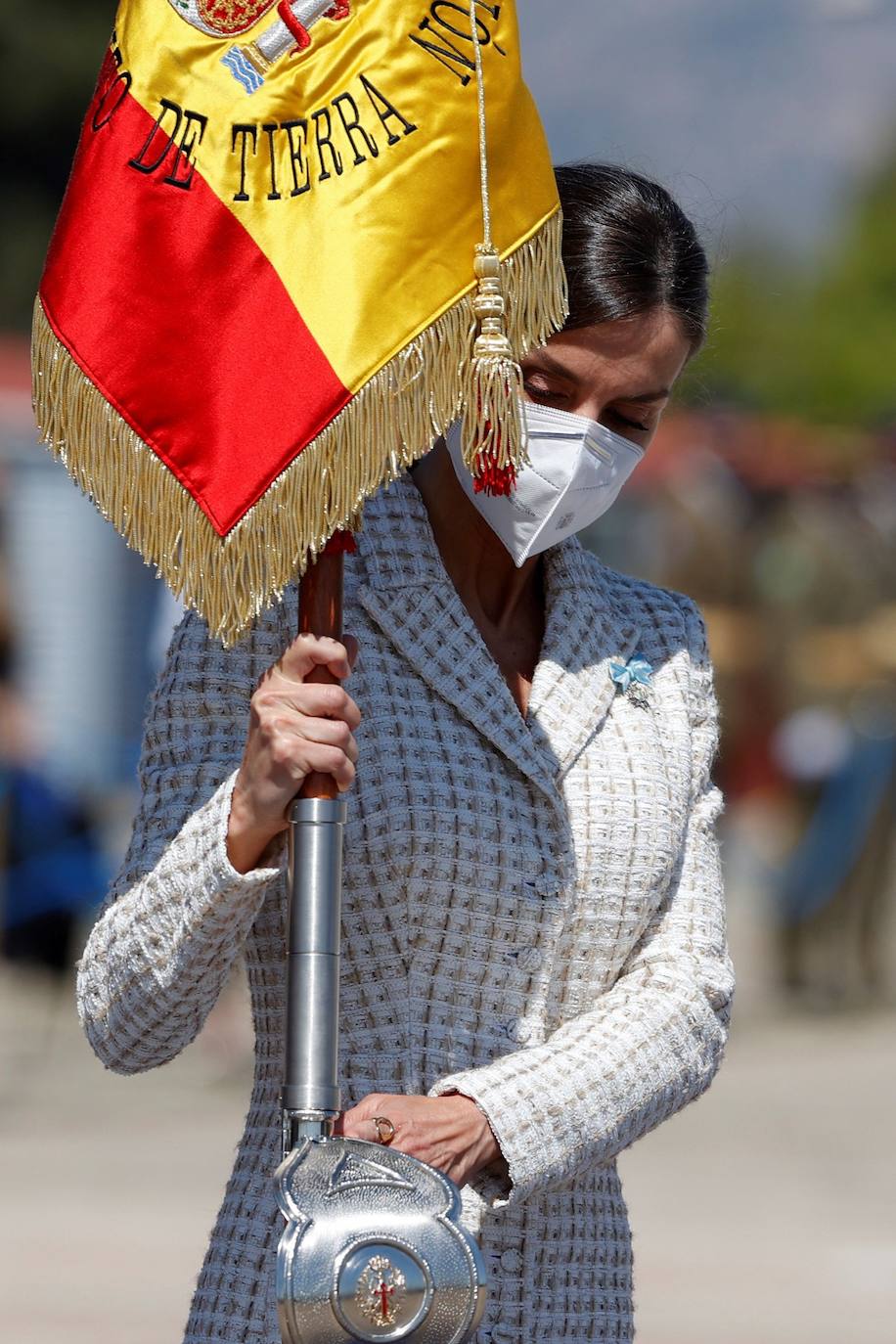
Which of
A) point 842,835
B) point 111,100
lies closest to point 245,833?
point 111,100

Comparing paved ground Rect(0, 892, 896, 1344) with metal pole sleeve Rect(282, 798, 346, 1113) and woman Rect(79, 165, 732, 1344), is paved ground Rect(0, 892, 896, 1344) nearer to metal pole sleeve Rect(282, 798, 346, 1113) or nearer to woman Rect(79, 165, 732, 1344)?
woman Rect(79, 165, 732, 1344)

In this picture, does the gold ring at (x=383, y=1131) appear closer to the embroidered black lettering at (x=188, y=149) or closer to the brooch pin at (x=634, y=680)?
the brooch pin at (x=634, y=680)

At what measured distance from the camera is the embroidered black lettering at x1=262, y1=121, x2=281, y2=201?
206cm

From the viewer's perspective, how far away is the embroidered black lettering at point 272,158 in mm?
2062

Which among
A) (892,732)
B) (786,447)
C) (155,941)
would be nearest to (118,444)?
(155,941)

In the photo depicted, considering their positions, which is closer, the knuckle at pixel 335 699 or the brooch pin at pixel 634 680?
the knuckle at pixel 335 699

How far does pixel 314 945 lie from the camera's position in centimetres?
199

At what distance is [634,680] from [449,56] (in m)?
0.75

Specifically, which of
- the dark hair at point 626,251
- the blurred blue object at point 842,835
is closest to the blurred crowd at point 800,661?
the blurred blue object at point 842,835

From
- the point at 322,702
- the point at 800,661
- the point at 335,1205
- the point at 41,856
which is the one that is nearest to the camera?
the point at 335,1205

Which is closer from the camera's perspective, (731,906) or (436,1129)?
(436,1129)

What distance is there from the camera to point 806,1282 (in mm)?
5762

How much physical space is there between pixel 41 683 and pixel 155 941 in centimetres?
703

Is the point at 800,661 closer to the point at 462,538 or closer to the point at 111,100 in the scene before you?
the point at 462,538
